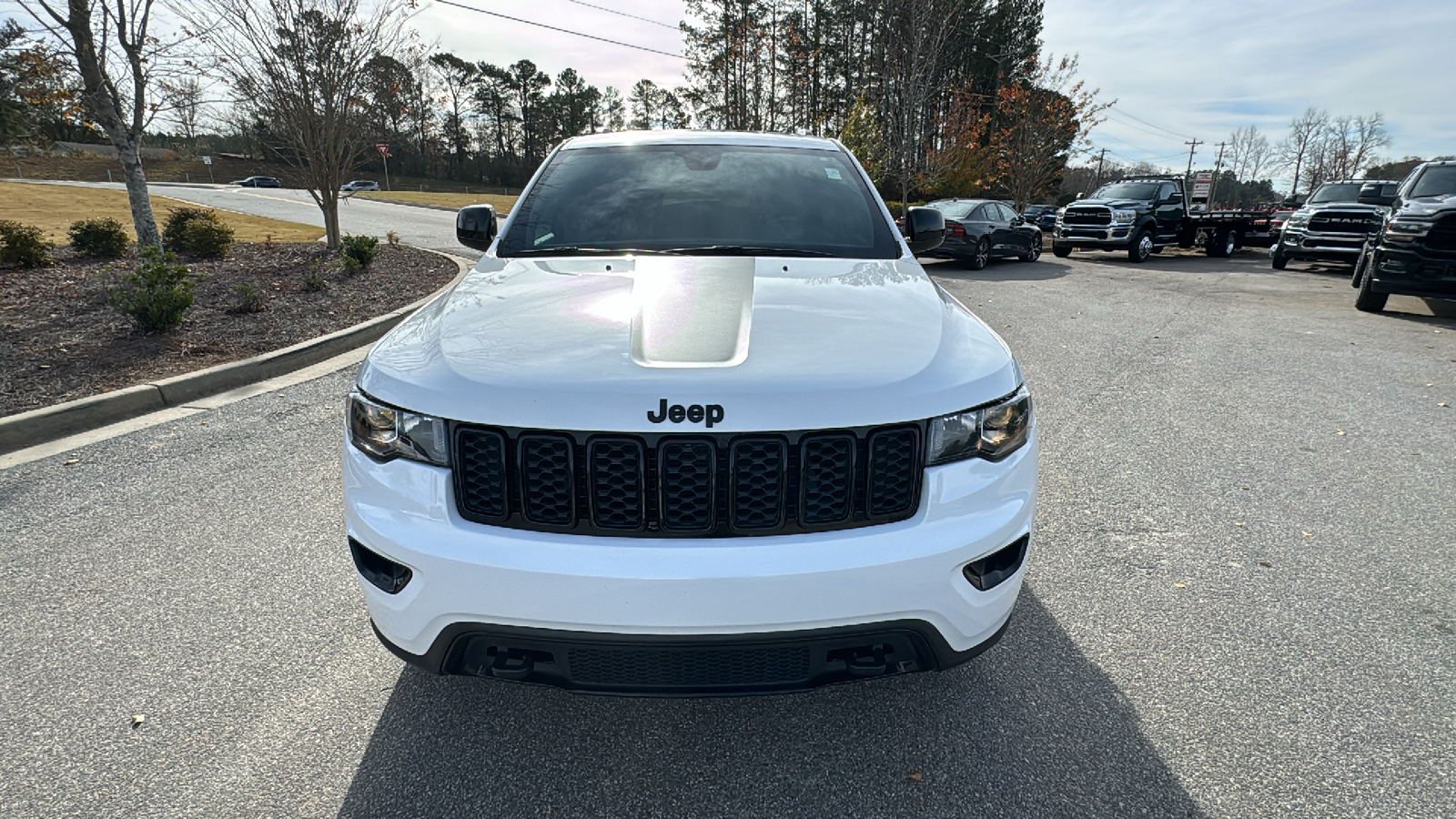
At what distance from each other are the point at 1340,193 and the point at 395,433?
70.1 feet

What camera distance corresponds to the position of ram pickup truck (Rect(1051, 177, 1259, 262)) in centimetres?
1789

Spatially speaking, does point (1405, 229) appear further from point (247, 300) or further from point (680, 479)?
point (247, 300)

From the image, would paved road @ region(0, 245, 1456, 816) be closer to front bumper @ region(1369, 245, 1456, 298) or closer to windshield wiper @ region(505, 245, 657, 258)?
windshield wiper @ region(505, 245, 657, 258)

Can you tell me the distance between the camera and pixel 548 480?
1.79 m

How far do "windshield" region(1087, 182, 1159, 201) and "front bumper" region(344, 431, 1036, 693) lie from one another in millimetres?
19866

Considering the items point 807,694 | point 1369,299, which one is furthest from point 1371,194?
point 807,694

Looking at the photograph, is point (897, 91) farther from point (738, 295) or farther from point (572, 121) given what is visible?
point (572, 121)

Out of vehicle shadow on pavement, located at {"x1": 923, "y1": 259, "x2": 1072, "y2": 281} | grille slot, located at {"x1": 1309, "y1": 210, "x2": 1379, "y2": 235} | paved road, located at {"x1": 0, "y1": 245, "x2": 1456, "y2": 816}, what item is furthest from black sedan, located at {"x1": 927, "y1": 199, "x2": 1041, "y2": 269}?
paved road, located at {"x1": 0, "y1": 245, "x2": 1456, "y2": 816}

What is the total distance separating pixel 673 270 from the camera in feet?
8.30

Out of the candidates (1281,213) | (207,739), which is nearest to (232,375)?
(207,739)

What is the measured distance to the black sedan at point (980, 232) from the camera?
602 inches

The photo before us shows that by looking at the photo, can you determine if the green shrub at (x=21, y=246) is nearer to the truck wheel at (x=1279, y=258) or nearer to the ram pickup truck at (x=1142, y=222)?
the ram pickup truck at (x=1142, y=222)

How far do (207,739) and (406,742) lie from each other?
578 mm

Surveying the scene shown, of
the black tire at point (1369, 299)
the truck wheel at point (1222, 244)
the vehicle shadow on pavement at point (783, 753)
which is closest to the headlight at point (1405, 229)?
the black tire at point (1369, 299)
